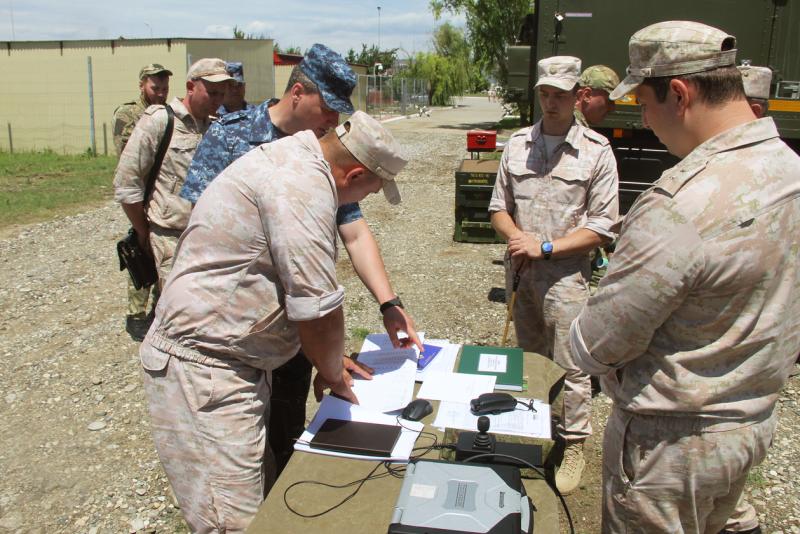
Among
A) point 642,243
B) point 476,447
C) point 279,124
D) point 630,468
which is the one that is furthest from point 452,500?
point 279,124

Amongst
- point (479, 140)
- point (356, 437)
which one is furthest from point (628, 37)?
point (356, 437)

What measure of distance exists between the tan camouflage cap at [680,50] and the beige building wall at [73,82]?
55.8 feet

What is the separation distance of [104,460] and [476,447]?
2.39 metres

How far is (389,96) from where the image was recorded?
1283 inches

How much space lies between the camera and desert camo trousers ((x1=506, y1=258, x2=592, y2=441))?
3115mm

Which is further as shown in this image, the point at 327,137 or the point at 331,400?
the point at 331,400

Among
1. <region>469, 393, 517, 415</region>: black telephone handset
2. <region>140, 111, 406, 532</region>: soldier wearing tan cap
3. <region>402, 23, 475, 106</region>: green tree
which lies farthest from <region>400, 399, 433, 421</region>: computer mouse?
<region>402, 23, 475, 106</region>: green tree

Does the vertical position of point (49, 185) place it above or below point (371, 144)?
below

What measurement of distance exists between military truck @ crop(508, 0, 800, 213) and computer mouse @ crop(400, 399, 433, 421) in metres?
6.02

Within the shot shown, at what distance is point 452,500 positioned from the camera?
1486mm

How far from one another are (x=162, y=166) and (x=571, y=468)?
2.91 metres

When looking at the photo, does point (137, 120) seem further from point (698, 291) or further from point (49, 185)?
point (49, 185)

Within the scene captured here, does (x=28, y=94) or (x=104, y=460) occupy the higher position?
(x=28, y=94)

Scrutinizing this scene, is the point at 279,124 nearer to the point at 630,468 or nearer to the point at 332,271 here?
the point at 332,271
